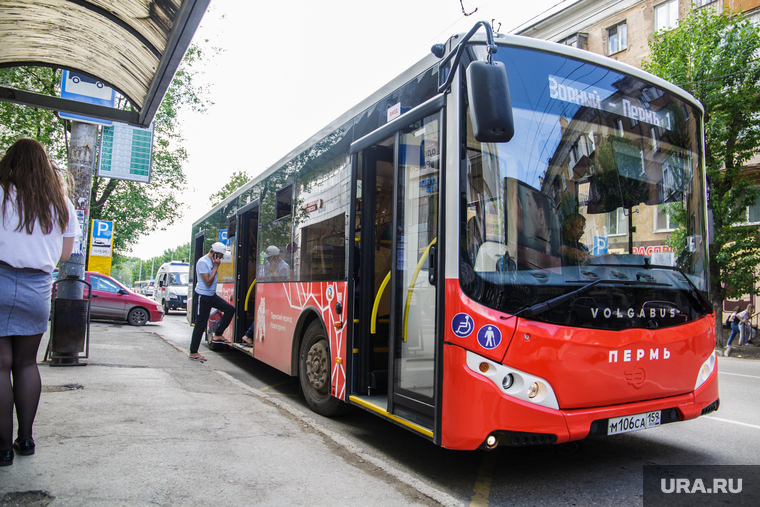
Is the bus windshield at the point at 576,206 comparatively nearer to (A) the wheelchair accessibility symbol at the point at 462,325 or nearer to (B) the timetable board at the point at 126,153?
(A) the wheelchair accessibility symbol at the point at 462,325

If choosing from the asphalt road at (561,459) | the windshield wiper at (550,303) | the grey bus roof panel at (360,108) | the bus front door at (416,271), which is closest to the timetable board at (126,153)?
the grey bus roof panel at (360,108)

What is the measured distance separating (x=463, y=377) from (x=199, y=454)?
2001 millimetres

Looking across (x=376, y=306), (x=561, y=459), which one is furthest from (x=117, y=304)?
(x=561, y=459)

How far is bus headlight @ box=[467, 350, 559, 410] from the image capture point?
3445 mm

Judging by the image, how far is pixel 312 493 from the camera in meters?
3.42

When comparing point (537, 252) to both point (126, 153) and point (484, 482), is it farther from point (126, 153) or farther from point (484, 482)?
point (126, 153)

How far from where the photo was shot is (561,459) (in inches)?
175

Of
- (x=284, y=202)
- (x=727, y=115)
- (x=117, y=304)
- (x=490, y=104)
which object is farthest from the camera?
(x=117, y=304)

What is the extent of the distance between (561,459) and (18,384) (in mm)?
3906

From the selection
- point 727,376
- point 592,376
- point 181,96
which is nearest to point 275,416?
point 592,376

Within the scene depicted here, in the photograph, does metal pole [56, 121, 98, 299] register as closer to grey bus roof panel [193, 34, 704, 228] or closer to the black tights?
grey bus roof panel [193, 34, 704, 228]

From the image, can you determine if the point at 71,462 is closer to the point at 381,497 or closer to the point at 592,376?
the point at 381,497

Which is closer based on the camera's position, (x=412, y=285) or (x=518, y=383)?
(x=518, y=383)

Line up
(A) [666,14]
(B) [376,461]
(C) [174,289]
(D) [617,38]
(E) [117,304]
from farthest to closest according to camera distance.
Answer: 1. (C) [174,289]
2. (D) [617,38]
3. (A) [666,14]
4. (E) [117,304]
5. (B) [376,461]
